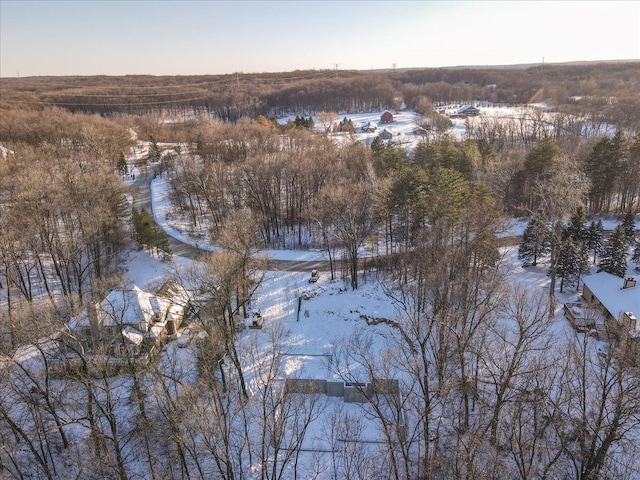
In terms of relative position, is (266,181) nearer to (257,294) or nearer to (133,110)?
(257,294)

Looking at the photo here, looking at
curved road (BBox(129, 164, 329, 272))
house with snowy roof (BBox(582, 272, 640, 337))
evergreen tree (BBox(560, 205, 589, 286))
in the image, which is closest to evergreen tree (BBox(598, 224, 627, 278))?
evergreen tree (BBox(560, 205, 589, 286))

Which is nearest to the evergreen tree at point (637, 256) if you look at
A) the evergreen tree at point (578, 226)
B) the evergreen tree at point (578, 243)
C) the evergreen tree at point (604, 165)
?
the evergreen tree at point (578, 243)

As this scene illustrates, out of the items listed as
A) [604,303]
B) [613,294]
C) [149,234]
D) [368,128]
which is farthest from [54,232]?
[368,128]

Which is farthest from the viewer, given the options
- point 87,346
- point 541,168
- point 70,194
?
point 541,168

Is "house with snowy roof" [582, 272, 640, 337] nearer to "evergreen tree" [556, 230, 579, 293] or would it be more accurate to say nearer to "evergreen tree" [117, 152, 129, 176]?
"evergreen tree" [556, 230, 579, 293]

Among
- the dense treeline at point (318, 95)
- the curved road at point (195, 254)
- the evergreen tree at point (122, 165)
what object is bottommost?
the curved road at point (195, 254)

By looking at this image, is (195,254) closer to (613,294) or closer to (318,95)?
(613,294)

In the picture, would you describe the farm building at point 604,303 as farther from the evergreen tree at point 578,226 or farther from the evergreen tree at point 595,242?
the evergreen tree at point 595,242

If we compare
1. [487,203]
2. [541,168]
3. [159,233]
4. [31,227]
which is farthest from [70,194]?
[541,168]
